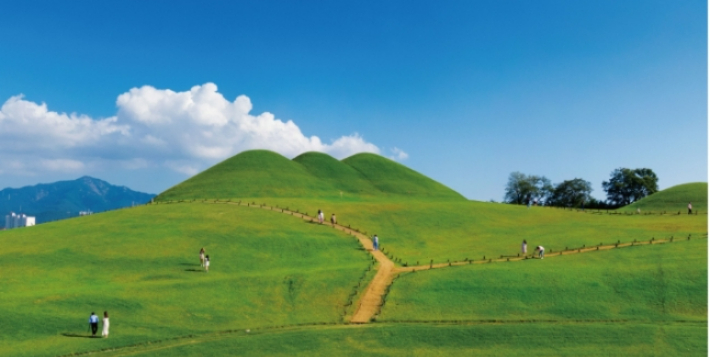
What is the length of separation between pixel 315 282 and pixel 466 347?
1537cm

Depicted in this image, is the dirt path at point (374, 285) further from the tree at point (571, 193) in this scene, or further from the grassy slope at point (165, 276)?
the tree at point (571, 193)

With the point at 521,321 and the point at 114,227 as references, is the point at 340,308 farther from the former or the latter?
the point at 114,227

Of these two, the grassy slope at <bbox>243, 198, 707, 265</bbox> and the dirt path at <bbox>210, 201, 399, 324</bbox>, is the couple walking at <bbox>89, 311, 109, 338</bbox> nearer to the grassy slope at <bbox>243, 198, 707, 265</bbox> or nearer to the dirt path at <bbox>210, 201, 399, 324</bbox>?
the dirt path at <bbox>210, 201, 399, 324</bbox>

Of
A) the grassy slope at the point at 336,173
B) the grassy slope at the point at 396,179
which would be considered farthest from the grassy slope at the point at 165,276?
the grassy slope at the point at 396,179

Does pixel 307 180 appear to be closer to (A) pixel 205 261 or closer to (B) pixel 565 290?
(A) pixel 205 261

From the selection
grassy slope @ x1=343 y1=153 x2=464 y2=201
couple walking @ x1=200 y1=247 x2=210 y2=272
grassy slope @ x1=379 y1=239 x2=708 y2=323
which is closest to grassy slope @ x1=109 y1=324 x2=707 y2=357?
grassy slope @ x1=379 y1=239 x2=708 y2=323

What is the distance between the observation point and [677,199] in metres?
107

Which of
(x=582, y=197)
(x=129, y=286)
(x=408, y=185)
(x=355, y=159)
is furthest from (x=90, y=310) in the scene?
(x=582, y=197)

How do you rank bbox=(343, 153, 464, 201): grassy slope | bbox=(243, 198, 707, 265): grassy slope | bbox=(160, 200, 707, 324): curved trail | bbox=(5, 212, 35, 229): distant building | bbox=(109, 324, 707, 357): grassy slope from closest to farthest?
bbox=(109, 324, 707, 357): grassy slope → bbox=(160, 200, 707, 324): curved trail → bbox=(243, 198, 707, 265): grassy slope → bbox=(343, 153, 464, 201): grassy slope → bbox=(5, 212, 35, 229): distant building

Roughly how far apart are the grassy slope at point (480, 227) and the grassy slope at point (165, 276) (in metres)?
7.97

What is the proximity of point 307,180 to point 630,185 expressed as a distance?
320 feet

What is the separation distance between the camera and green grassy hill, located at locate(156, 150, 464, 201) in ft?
391

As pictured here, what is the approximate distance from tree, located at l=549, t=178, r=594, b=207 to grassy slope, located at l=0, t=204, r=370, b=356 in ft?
400

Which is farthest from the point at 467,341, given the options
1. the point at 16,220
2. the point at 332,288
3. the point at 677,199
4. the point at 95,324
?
the point at 16,220
